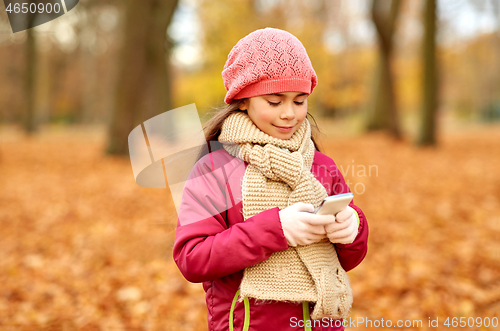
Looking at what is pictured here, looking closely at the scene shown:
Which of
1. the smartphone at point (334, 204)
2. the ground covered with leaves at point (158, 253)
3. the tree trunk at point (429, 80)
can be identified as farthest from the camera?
the tree trunk at point (429, 80)

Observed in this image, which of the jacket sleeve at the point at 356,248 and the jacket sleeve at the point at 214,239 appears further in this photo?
the jacket sleeve at the point at 356,248

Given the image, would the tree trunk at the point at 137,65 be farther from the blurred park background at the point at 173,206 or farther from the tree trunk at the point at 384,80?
the tree trunk at the point at 384,80

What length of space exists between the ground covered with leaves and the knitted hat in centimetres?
67

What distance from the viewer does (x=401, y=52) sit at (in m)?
29.5

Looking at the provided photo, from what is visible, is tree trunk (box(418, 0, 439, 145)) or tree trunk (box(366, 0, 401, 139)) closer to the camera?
tree trunk (box(418, 0, 439, 145))

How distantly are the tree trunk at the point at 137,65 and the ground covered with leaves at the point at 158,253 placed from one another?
58.5 inches

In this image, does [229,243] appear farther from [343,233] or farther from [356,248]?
[356,248]

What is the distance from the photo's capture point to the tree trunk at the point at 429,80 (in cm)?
1125

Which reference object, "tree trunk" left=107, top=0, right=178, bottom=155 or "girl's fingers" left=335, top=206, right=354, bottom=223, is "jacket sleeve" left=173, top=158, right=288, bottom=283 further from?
"tree trunk" left=107, top=0, right=178, bottom=155

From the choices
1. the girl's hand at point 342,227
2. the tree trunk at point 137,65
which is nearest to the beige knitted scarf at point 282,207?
the girl's hand at point 342,227

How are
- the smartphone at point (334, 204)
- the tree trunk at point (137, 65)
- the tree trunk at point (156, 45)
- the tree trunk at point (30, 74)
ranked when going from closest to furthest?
the smartphone at point (334, 204) → the tree trunk at point (156, 45) → the tree trunk at point (137, 65) → the tree trunk at point (30, 74)

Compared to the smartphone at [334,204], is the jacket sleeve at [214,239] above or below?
below

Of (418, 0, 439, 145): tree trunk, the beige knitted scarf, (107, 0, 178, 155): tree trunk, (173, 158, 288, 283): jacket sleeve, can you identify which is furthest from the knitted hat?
(418, 0, 439, 145): tree trunk

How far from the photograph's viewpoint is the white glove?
1365mm
